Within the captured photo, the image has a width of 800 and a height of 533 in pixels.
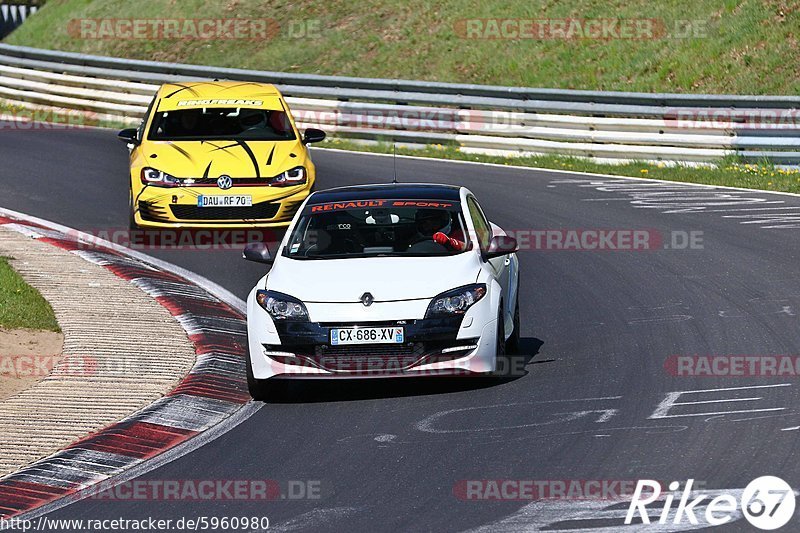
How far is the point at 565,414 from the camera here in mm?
8773

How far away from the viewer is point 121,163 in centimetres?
2177

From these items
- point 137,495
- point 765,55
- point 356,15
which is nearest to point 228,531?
point 137,495

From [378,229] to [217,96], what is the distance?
22.6ft

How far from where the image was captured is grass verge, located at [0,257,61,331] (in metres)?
11.6

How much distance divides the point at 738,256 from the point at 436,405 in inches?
246

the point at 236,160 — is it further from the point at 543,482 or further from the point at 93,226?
the point at 543,482

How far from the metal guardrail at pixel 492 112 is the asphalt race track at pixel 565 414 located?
4.77 meters
